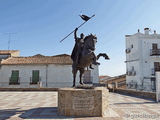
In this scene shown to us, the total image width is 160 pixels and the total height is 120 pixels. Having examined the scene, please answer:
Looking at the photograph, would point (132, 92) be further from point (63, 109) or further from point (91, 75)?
point (63, 109)

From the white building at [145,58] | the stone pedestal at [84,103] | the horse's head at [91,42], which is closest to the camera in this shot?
Answer: the stone pedestal at [84,103]

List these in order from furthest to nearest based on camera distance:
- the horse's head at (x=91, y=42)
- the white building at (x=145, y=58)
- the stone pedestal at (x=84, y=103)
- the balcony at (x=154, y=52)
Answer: the white building at (x=145, y=58), the balcony at (x=154, y=52), the horse's head at (x=91, y=42), the stone pedestal at (x=84, y=103)

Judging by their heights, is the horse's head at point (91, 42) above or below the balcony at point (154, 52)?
below

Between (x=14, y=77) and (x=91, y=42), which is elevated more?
(x=91, y=42)

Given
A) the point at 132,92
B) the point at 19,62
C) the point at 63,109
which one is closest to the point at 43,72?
the point at 19,62

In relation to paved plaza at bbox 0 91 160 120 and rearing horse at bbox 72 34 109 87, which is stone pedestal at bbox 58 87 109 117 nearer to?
paved plaza at bbox 0 91 160 120

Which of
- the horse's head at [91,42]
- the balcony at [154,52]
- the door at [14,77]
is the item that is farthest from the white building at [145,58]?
the horse's head at [91,42]

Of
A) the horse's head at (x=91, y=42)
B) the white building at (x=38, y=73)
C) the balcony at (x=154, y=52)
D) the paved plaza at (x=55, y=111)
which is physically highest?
the balcony at (x=154, y=52)

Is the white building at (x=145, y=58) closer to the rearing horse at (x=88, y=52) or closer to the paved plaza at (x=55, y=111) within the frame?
the paved plaza at (x=55, y=111)

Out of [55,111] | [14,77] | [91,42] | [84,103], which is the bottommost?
[55,111]

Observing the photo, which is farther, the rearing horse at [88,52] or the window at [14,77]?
the window at [14,77]

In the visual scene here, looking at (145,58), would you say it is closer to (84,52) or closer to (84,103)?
(84,52)

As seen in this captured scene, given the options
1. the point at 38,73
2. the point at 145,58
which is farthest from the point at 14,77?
the point at 145,58

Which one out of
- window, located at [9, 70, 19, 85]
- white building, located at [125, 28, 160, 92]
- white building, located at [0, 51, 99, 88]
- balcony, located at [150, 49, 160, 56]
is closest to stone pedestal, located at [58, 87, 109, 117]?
white building, located at [0, 51, 99, 88]
